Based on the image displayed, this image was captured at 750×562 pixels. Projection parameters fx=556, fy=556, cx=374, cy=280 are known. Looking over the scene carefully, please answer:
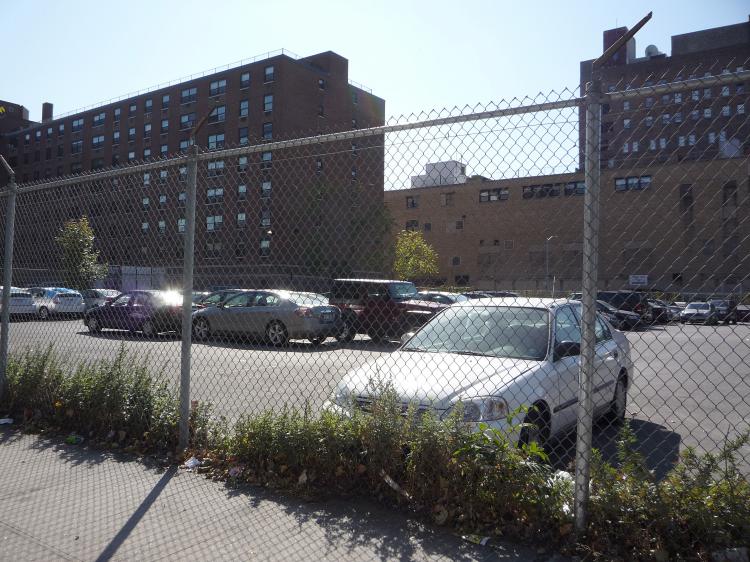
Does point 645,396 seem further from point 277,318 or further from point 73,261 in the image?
point 73,261

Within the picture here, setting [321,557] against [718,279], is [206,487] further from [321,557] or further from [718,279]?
[718,279]

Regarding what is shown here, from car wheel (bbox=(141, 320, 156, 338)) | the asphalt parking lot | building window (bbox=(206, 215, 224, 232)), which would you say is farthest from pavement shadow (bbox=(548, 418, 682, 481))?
car wheel (bbox=(141, 320, 156, 338))

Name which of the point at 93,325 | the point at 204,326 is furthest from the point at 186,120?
the point at 204,326

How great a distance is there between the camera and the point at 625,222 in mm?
3816

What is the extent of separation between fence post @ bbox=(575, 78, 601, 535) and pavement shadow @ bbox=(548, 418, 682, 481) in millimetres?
1497

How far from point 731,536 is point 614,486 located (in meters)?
0.59

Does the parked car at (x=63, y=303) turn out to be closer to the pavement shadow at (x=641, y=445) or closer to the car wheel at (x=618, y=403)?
the pavement shadow at (x=641, y=445)

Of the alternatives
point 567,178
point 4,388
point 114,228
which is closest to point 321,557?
point 567,178

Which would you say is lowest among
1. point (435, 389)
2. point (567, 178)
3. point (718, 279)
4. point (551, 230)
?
point (435, 389)

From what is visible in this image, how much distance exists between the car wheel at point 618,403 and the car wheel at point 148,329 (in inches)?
531

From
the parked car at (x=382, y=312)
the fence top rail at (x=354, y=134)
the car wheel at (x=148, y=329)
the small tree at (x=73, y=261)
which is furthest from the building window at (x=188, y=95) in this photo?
the fence top rail at (x=354, y=134)

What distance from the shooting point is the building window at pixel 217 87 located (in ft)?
186

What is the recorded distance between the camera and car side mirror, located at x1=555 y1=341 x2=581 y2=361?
15.5 feet

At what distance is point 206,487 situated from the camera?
422 cm
